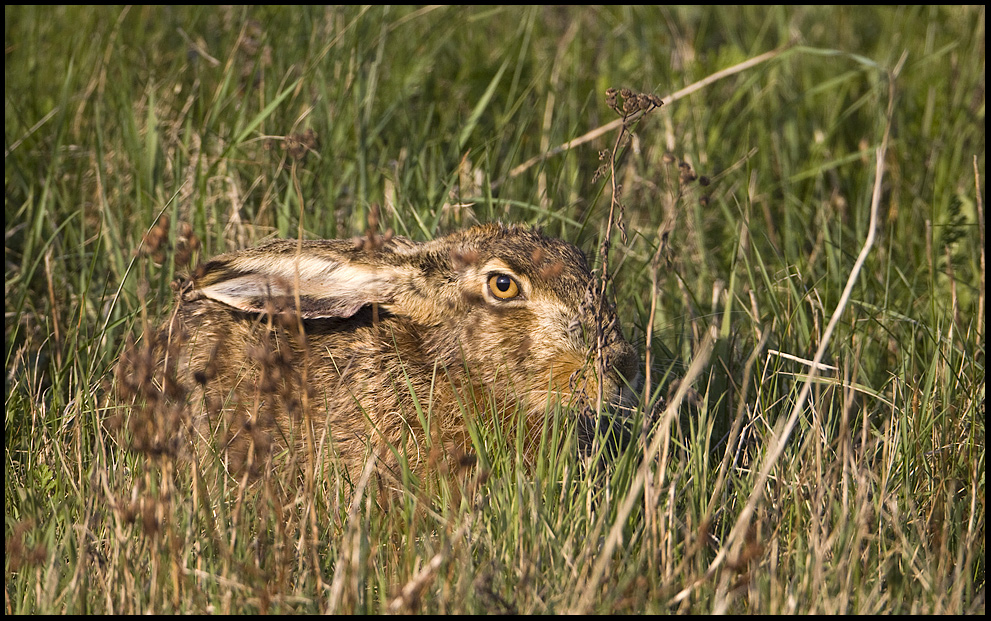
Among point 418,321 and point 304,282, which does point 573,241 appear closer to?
point 418,321

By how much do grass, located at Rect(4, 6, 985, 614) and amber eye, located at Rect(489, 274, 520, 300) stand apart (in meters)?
0.39

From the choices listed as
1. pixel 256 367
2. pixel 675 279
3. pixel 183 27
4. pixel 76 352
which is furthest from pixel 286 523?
pixel 183 27

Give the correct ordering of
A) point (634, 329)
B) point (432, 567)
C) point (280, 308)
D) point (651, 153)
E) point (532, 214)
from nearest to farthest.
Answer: point (432, 567) < point (280, 308) < point (634, 329) < point (532, 214) < point (651, 153)

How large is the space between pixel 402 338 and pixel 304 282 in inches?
17.5

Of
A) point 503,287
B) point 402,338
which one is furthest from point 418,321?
point 503,287

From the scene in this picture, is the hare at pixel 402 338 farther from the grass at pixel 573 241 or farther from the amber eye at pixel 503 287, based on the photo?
the grass at pixel 573 241

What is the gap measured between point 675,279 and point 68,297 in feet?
9.38

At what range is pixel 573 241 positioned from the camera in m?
5.61

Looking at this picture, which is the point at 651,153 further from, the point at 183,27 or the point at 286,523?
the point at 286,523

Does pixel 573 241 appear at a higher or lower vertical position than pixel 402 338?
higher

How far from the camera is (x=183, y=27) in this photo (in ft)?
22.7

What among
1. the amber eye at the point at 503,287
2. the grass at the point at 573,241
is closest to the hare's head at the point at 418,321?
the amber eye at the point at 503,287

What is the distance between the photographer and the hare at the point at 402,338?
418 cm

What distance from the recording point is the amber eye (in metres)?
4.41
